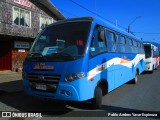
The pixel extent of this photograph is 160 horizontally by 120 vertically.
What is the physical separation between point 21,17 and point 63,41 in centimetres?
1586

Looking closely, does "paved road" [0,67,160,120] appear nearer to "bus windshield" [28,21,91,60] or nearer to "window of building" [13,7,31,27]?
"bus windshield" [28,21,91,60]

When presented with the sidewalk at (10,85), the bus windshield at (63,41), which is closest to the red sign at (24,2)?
the sidewalk at (10,85)

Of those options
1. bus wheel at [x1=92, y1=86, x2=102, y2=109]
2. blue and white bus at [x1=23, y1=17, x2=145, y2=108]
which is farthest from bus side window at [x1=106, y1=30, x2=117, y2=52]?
bus wheel at [x1=92, y1=86, x2=102, y2=109]

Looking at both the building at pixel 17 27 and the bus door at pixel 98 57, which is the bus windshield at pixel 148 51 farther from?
the bus door at pixel 98 57

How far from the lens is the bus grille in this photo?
6.43 meters

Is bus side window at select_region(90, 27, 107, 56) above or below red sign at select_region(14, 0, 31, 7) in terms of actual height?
below

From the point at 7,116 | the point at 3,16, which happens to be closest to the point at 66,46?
the point at 7,116

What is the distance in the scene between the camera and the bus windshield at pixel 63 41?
6.55 metres

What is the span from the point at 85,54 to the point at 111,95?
385 centimetres

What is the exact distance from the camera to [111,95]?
9.75m

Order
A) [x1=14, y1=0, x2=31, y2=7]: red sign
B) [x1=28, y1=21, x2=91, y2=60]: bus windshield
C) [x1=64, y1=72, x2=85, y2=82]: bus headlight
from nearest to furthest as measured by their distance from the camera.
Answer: [x1=64, y1=72, x2=85, y2=82]: bus headlight
[x1=28, y1=21, x2=91, y2=60]: bus windshield
[x1=14, y1=0, x2=31, y2=7]: red sign

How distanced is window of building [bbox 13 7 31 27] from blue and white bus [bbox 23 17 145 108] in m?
14.4

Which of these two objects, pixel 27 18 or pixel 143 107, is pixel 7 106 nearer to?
pixel 143 107

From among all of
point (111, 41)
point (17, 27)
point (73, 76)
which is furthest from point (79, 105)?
point (17, 27)
